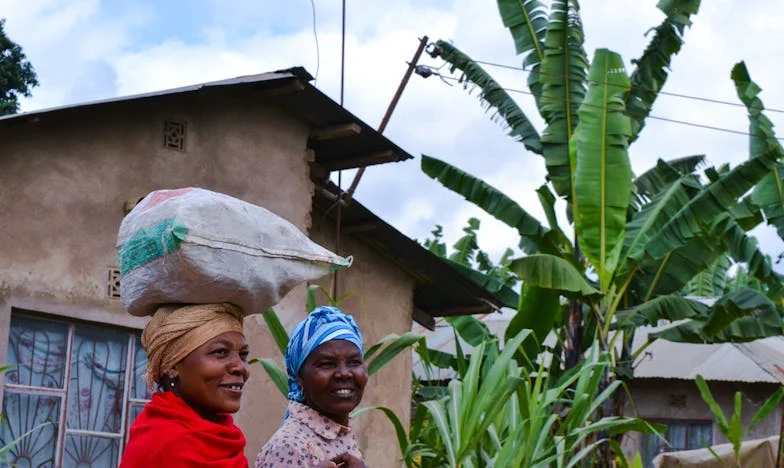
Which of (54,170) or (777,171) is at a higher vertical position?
(777,171)

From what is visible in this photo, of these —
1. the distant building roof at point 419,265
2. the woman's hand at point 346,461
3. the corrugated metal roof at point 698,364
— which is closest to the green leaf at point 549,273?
the distant building roof at point 419,265

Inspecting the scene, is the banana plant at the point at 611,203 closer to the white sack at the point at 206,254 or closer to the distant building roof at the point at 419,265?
the distant building roof at the point at 419,265

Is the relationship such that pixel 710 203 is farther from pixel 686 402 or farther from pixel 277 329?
pixel 686 402

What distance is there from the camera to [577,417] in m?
5.78

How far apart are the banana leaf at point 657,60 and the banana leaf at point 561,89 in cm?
83

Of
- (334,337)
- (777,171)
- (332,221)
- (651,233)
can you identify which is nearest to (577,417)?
(334,337)

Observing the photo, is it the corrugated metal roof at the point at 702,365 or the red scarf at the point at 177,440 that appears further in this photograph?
the corrugated metal roof at the point at 702,365

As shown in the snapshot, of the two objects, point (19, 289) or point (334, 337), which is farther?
point (19, 289)

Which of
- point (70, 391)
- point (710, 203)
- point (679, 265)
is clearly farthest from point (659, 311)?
point (70, 391)

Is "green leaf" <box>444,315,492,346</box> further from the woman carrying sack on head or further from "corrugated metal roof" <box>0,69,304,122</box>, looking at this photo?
the woman carrying sack on head

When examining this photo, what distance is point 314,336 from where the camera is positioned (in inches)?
133

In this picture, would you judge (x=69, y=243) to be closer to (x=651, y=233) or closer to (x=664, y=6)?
(x=651, y=233)

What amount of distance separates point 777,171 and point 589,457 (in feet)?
12.3

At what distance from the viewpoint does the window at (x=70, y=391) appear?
24.1ft
